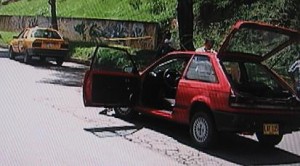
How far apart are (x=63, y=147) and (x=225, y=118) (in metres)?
2.47

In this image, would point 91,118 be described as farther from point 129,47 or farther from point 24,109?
point 129,47

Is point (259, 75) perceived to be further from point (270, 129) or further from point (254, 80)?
point (270, 129)

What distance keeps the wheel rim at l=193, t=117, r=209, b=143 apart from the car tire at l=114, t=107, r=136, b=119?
2263 millimetres

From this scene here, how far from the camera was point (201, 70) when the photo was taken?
9086mm

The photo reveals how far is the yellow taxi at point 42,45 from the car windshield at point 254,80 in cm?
1475

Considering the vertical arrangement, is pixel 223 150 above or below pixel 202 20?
below

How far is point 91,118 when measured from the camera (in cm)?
1093

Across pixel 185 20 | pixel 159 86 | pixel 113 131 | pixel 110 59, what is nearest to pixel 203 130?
pixel 113 131

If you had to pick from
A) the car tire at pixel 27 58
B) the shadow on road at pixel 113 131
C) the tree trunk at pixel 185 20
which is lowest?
the shadow on road at pixel 113 131

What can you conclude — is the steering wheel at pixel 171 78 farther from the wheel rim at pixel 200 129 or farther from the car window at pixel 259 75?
the wheel rim at pixel 200 129

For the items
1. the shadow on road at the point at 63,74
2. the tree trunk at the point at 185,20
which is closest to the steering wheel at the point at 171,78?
the shadow on road at the point at 63,74

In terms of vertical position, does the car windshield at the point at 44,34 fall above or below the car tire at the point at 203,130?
above

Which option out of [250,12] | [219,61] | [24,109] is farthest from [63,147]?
[250,12]

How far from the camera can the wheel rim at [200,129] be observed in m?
8.67
